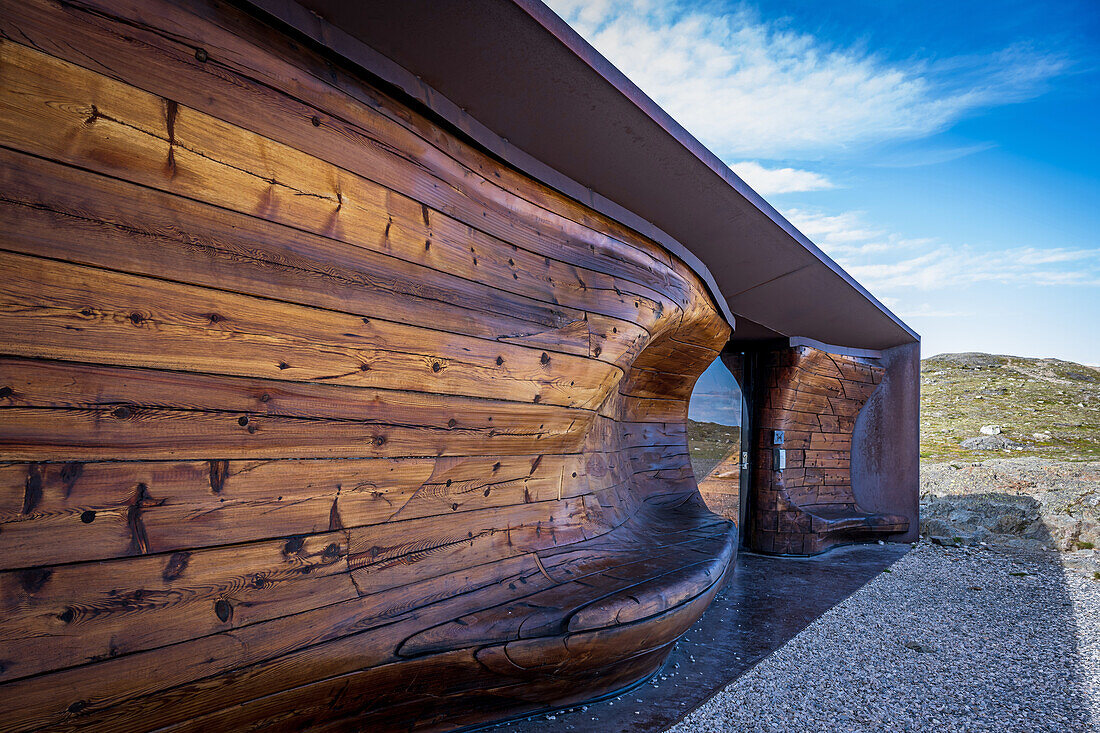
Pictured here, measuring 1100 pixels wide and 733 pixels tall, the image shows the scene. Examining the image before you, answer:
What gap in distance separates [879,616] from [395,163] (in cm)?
456

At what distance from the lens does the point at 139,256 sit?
57.9 inches

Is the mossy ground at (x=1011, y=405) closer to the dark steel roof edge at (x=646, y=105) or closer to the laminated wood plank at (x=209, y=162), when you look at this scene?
the dark steel roof edge at (x=646, y=105)

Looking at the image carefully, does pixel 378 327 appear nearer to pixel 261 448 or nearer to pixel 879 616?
pixel 261 448

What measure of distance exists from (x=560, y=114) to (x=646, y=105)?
350mm

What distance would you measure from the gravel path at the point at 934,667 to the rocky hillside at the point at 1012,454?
225 cm

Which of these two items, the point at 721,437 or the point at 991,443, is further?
the point at 991,443

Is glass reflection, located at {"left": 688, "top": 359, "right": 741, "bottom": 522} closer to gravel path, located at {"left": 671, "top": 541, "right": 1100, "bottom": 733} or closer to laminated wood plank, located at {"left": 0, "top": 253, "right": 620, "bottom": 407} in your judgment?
gravel path, located at {"left": 671, "top": 541, "right": 1100, "bottom": 733}

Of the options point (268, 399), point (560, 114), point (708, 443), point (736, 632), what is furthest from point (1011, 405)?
point (268, 399)

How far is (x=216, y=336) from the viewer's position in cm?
161

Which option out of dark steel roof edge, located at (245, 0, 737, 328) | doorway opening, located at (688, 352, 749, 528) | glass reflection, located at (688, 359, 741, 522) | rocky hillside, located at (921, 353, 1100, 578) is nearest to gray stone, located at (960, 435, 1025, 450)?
rocky hillside, located at (921, 353, 1100, 578)

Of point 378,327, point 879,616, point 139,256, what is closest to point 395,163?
point 378,327

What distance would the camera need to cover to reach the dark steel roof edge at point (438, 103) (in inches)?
A: 67.7

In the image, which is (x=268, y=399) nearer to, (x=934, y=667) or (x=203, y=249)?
(x=203, y=249)

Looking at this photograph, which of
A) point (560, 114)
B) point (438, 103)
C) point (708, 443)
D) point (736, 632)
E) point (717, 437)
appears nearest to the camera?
point (438, 103)
